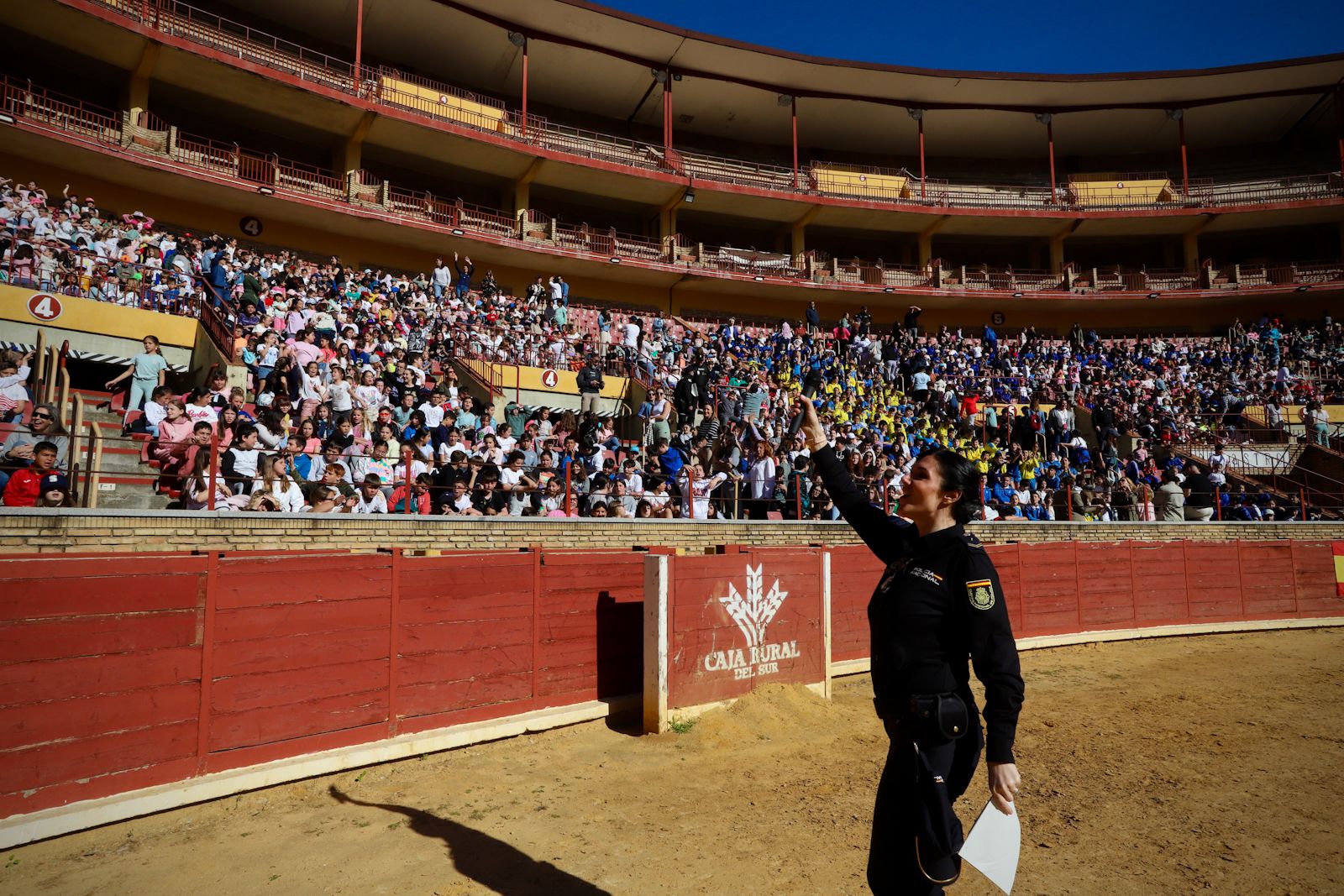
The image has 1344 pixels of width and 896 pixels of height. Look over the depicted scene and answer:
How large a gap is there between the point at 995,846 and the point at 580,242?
2372cm

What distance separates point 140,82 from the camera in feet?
62.0

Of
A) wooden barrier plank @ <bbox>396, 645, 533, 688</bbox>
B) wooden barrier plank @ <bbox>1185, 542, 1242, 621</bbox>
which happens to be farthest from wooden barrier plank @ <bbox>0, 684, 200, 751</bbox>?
wooden barrier plank @ <bbox>1185, 542, 1242, 621</bbox>

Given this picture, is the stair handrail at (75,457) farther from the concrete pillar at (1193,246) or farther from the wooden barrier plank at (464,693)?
the concrete pillar at (1193,246)

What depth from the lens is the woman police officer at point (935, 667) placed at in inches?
107

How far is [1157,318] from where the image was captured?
3067cm

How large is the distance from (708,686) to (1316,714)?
5934 mm

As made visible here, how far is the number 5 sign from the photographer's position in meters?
11.9

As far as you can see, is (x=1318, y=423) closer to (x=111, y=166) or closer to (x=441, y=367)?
(x=441, y=367)

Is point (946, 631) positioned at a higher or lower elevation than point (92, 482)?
lower

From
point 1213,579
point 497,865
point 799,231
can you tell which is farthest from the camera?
point 799,231

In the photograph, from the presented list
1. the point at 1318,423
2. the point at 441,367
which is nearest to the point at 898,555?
the point at 441,367

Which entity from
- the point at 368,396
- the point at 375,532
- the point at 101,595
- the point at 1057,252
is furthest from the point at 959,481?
the point at 1057,252

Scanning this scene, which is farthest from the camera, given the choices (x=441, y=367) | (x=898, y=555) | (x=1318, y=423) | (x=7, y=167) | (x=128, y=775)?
(x=1318, y=423)

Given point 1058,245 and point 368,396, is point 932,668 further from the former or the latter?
point 1058,245
